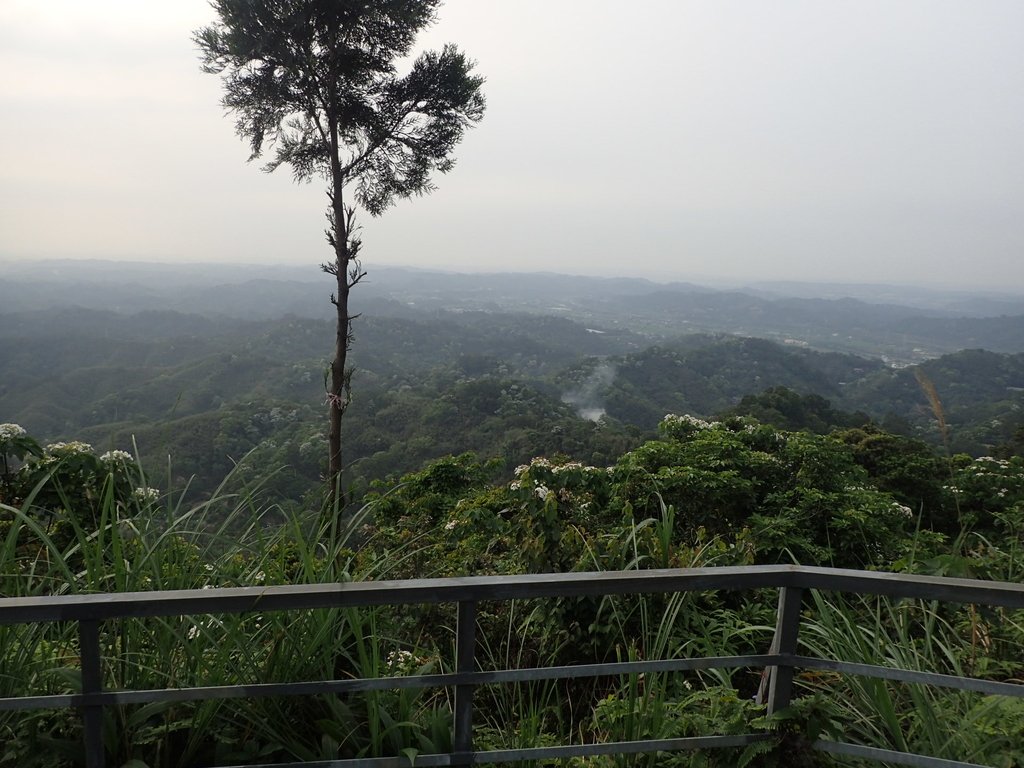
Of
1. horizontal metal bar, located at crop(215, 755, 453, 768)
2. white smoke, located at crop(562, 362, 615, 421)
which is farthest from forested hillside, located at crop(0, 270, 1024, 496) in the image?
horizontal metal bar, located at crop(215, 755, 453, 768)

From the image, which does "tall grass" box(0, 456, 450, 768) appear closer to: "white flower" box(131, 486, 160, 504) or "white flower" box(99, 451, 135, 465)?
"white flower" box(131, 486, 160, 504)

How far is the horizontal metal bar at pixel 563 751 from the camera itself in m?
1.30

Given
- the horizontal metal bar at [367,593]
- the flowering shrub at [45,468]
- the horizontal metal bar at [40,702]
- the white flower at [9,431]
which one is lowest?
the flowering shrub at [45,468]

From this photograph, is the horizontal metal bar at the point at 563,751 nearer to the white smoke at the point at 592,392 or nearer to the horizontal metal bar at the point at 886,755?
the horizontal metal bar at the point at 886,755

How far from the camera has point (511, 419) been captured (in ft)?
96.9

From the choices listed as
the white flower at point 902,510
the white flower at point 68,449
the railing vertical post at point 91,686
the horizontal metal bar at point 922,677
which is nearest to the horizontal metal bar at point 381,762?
the railing vertical post at point 91,686

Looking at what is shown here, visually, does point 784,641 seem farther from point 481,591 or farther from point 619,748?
point 481,591

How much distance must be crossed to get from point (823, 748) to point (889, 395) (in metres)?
49.8

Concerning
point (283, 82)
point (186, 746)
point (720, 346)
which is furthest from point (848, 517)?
point (720, 346)

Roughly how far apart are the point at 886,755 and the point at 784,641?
306 mm

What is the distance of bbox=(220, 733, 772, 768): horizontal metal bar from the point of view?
1.30 metres

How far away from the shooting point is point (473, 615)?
50.4 inches

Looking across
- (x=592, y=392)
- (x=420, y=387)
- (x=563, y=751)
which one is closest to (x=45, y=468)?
(x=563, y=751)

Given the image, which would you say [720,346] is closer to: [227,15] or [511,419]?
[511,419]
